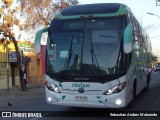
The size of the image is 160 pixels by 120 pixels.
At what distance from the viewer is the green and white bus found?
11.3m

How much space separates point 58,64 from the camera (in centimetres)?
1177

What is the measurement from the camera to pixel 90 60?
37.7 feet

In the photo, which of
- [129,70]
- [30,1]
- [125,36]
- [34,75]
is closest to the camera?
[125,36]

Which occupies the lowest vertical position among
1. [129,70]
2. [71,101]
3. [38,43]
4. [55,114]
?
[55,114]

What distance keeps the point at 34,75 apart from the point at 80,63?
29.0 metres

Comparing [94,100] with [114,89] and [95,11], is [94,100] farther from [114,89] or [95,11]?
[95,11]

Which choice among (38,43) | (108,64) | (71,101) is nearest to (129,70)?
(108,64)

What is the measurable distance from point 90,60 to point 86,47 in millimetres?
434

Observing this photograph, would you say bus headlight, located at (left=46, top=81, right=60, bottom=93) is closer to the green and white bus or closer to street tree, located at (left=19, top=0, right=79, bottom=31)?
the green and white bus

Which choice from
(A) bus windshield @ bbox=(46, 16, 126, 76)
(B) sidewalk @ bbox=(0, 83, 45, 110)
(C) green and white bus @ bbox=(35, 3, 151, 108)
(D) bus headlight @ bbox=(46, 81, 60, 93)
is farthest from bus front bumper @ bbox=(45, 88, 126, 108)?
(B) sidewalk @ bbox=(0, 83, 45, 110)

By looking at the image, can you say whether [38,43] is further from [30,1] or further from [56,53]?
[30,1]

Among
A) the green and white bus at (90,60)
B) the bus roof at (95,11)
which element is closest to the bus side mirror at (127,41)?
the green and white bus at (90,60)

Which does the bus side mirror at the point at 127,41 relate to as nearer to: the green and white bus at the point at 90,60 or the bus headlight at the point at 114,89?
the green and white bus at the point at 90,60

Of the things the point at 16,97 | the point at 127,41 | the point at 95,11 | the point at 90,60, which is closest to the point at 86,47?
the point at 90,60
